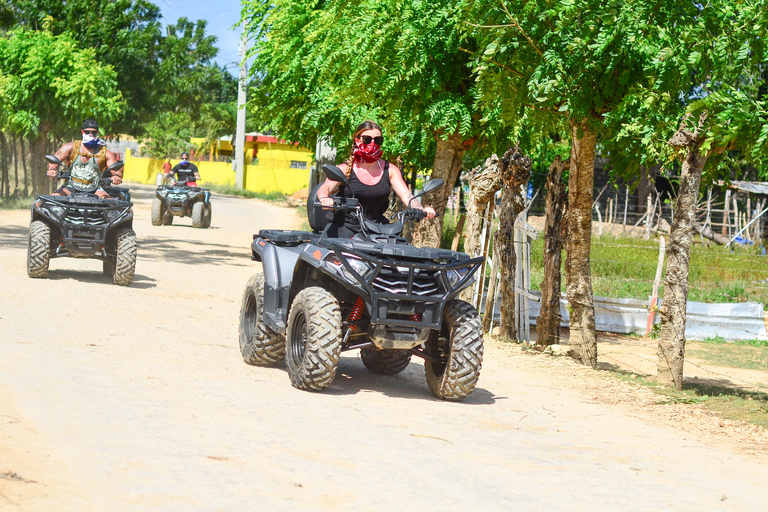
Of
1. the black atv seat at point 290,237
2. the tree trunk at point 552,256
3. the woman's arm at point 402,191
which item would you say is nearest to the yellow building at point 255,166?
the tree trunk at point 552,256

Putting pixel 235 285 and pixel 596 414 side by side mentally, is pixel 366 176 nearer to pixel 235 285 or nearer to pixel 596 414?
pixel 596 414

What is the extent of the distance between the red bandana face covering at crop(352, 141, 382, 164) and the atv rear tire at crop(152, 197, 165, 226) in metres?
20.2

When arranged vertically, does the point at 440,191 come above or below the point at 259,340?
above

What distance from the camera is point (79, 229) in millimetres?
12656

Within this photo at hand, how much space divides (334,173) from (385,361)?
195 cm

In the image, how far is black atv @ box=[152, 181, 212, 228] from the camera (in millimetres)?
26547

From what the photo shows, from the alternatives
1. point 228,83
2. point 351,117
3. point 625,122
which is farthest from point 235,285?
point 228,83

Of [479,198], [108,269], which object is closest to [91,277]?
[108,269]

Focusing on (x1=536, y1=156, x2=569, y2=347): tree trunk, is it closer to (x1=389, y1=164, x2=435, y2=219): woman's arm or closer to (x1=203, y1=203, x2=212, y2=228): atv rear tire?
(x1=389, y1=164, x2=435, y2=219): woman's arm

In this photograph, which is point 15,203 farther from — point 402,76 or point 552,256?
point 552,256

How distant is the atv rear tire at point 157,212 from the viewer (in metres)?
26.8

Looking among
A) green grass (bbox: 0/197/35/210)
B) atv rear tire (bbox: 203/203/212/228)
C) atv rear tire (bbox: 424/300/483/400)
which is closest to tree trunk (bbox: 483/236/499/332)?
atv rear tire (bbox: 424/300/483/400)

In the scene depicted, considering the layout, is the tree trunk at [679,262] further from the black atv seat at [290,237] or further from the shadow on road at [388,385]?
the black atv seat at [290,237]

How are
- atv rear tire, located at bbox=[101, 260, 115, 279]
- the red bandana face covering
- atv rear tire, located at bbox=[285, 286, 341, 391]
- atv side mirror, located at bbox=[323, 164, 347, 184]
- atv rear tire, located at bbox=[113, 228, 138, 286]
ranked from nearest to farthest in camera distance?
atv rear tire, located at bbox=[285, 286, 341, 391], atv side mirror, located at bbox=[323, 164, 347, 184], the red bandana face covering, atv rear tire, located at bbox=[113, 228, 138, 286], atv rear tire, located at bbox=[101, 260, 115, 279]
